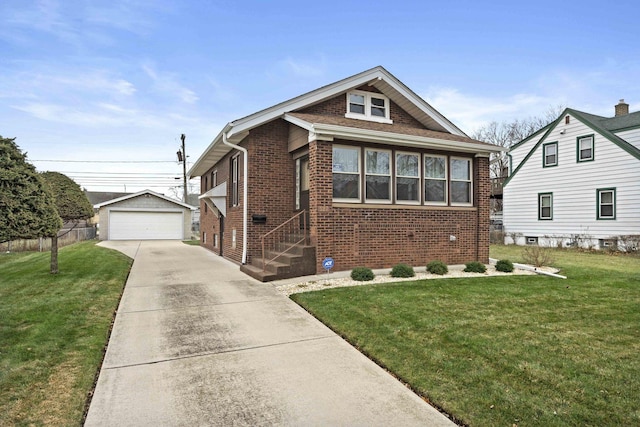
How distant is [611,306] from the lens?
627cm

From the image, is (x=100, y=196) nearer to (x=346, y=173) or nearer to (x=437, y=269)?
(x=346, y=173)

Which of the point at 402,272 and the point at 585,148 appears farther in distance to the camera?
the point at 585,148

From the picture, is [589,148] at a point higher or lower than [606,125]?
lower

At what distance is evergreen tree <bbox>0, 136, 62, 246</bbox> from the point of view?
789 cm

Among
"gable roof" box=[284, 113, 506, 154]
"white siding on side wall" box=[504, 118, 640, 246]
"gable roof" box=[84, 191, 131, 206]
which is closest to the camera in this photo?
"gable roof" box=[284, 113, 506, 154]

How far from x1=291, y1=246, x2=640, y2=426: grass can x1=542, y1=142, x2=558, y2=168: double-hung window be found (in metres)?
13.9

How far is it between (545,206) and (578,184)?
206cm

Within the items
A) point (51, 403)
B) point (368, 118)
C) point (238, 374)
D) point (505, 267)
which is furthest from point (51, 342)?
point (368, 118)

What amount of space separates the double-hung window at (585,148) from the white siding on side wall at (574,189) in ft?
0.62

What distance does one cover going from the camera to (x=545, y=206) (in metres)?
20.3

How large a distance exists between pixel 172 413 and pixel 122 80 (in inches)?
628

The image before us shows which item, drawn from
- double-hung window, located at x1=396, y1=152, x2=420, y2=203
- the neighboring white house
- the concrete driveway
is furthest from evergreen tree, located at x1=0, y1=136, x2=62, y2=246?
the neighboring white house

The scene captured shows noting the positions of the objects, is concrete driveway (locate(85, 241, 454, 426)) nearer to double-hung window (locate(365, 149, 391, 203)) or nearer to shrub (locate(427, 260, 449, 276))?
shrub (locate(427, 260, 449, 276))

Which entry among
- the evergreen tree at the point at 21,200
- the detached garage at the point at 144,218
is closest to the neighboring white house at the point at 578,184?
the evergreen tree at the point at 21,200
